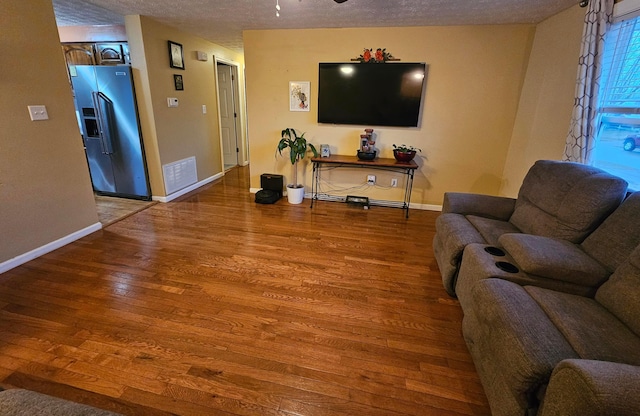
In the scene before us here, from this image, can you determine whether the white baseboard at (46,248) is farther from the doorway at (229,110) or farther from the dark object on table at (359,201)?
the dark object on table at (359,201)

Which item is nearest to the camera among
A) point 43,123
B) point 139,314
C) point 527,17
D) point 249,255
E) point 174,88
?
point 139,314

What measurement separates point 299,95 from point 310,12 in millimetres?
1056

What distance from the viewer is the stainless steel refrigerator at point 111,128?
3586 millimetres

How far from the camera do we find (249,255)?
2.65 metres

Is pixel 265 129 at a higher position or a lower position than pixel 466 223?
higher

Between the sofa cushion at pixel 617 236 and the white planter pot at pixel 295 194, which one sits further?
the white planter pot at pixel 295 194

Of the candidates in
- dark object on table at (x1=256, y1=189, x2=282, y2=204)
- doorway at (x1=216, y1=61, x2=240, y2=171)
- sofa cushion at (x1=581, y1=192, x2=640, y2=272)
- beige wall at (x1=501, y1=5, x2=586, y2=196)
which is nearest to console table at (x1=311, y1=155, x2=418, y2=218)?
dark object on table at (x1=256, y1=189, x2=282, y2=204)

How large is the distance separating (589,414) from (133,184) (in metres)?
4.76

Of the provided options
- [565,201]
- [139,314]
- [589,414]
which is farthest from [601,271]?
[139,314]

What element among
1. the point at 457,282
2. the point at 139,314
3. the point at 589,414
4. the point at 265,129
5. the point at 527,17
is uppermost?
the point at 527,17

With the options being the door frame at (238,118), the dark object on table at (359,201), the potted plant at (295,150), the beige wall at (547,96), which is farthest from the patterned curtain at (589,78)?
the door frame at (238,118)

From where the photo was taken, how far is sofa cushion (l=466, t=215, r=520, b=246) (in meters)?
2.03

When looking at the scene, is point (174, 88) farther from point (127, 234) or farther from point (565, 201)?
point (565, 201)

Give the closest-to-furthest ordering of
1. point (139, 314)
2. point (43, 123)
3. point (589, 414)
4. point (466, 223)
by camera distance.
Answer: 1. point (589, 414)
2. point (139, 314)
3. point (466, 223)
4. point (43, 123)
